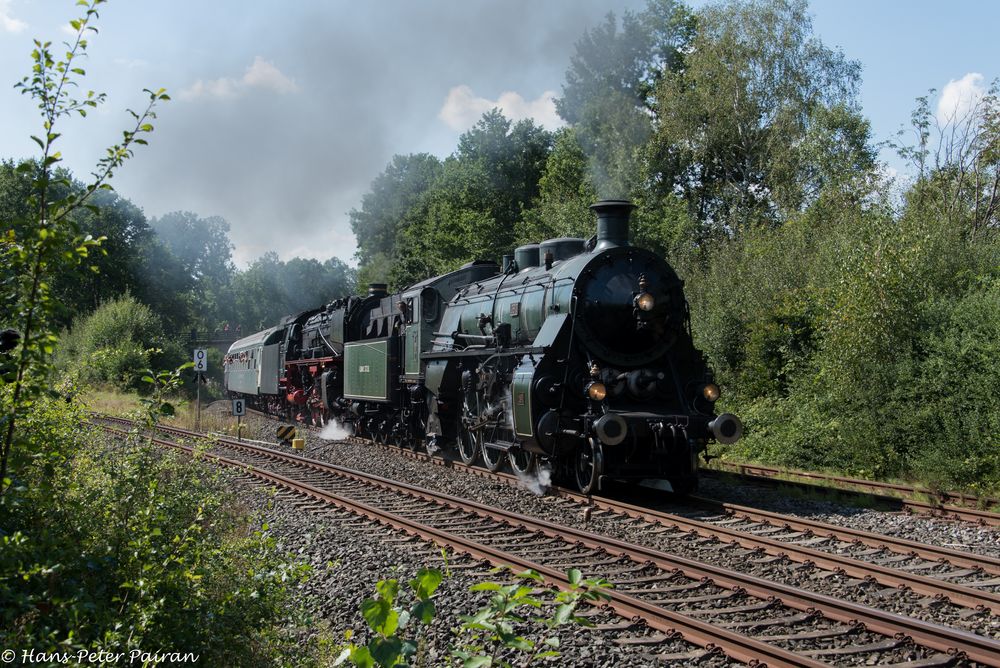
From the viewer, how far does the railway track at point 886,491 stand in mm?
10039

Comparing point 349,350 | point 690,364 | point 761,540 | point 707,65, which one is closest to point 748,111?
point 707,65

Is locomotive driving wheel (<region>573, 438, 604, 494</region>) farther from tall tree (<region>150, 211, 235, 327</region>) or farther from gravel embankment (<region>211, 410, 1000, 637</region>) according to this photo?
tall tree (<region>150, 211, 235, 327</region>)

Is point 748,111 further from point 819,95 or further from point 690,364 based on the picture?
point 690,364

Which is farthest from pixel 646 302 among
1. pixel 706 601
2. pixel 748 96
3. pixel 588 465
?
pixel 748 96

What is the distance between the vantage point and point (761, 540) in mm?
8211

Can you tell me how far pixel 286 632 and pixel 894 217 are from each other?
17.4m

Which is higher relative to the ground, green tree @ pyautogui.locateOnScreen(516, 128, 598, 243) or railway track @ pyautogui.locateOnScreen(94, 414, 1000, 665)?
green tree @ pyautogui.locateOnScreen(516, 128, 598, 243)

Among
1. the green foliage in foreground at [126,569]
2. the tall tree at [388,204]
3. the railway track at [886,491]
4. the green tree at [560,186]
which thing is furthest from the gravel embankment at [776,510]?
the tall tree at [388,204]

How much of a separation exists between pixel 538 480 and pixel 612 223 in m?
4.02

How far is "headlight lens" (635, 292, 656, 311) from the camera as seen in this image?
11289 millimetres

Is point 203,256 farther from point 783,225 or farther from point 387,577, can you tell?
point 387,577

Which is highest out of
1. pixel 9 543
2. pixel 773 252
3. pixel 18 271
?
pixel 773 252

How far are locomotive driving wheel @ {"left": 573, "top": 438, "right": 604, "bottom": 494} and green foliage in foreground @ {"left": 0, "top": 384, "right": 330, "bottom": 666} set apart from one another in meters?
5.40


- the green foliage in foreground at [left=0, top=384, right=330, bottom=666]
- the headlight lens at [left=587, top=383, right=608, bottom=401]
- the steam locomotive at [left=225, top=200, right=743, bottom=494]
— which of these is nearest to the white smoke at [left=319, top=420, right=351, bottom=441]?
the steam locomotive at [left=225, top=200, right=743, bottom=494]
